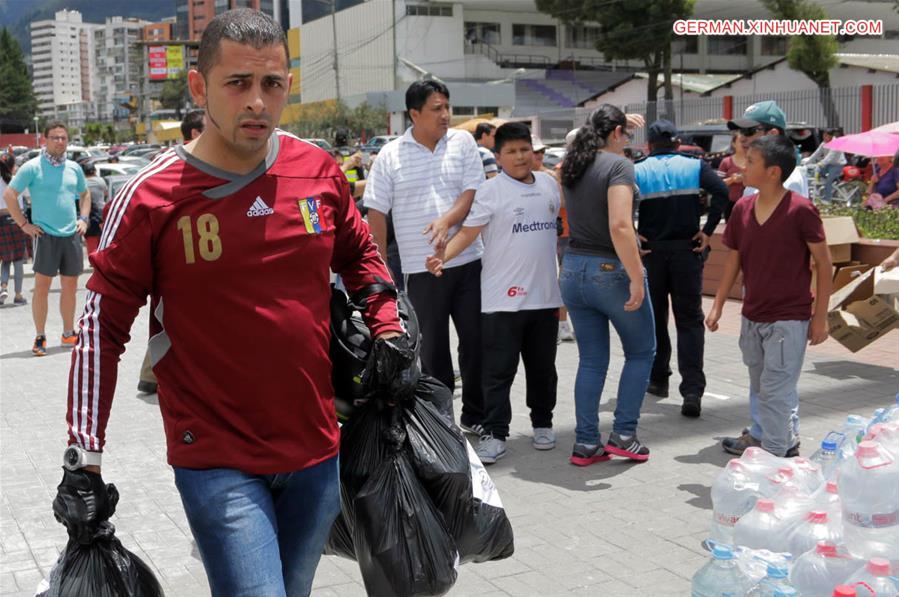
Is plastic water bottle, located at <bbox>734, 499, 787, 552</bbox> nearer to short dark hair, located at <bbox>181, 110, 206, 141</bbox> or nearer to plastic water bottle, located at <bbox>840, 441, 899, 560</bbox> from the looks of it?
plastic water bottle, located at <bbox>840, 441, 899, 560</bbox>

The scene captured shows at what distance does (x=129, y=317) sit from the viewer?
2.66m

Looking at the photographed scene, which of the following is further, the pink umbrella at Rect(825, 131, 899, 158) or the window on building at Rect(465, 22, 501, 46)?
the window on building at Rect(465, 22, 501, 46)

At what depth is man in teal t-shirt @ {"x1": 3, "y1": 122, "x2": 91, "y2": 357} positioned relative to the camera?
1012cm

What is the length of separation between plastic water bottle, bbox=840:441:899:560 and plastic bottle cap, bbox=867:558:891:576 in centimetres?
32

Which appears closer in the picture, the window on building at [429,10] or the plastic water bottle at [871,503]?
the plastic water bottle at [871,503]

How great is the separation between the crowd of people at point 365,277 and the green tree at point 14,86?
454 ft

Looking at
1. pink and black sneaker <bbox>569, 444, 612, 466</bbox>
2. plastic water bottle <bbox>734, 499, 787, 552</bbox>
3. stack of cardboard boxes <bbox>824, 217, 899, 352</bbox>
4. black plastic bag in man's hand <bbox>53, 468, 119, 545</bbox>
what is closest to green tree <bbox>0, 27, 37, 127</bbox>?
stack of cardboard boxes <bbox>824, 217, 899, 352</bbox>

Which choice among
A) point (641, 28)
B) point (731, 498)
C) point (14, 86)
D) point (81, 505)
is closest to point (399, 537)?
point (81, 505)

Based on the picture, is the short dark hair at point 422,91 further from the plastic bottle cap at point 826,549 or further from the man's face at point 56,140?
the man's face at point 56,140

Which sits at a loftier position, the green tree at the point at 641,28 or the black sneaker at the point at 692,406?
the green tree at the point at 641,28

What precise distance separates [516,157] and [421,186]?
68cm

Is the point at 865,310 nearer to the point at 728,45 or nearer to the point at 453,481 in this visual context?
the point at 453,481

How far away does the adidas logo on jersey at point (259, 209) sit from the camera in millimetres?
2656

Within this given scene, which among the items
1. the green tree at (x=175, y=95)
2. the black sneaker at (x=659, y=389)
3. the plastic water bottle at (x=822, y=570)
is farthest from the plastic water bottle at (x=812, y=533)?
the green tree at (x=175, y=95)
